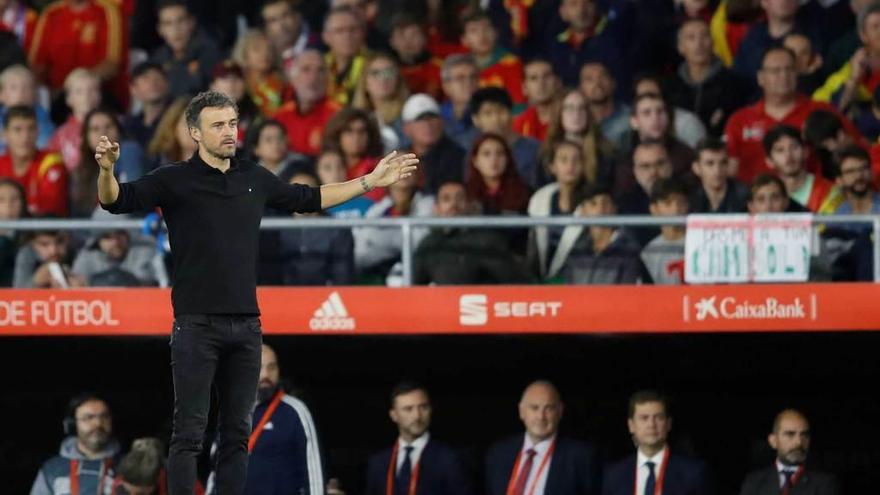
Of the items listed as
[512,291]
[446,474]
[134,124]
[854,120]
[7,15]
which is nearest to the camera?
[512,291]

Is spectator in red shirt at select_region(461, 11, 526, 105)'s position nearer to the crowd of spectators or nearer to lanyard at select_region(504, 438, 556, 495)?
the crowd of spectators

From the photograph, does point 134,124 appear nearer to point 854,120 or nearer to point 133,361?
point 133,361

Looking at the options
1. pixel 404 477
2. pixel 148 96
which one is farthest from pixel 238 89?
pixel 404 477

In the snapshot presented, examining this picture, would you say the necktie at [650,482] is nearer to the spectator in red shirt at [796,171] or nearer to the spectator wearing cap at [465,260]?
the spectator wearing cap at [465,260]

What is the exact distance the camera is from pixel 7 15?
15430 millimetres

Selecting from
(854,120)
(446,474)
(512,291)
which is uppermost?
(854,120)

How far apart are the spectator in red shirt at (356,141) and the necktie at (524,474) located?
2082mm

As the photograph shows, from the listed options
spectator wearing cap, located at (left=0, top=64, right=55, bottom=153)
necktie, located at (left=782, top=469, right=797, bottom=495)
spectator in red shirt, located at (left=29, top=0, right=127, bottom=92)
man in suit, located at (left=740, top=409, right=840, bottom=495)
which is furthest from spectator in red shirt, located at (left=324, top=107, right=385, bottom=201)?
necktie, located at (left=782, top=469, right=797, bottom=495)

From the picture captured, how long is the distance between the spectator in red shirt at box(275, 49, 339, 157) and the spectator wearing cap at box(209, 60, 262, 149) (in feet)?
0.64

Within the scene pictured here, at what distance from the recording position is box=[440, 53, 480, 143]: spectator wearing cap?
536 inches

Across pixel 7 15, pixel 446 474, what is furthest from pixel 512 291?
pixel 7 15

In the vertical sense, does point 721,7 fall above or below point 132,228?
above

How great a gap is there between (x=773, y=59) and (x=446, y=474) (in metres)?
3.37

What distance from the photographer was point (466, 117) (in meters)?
13.6
